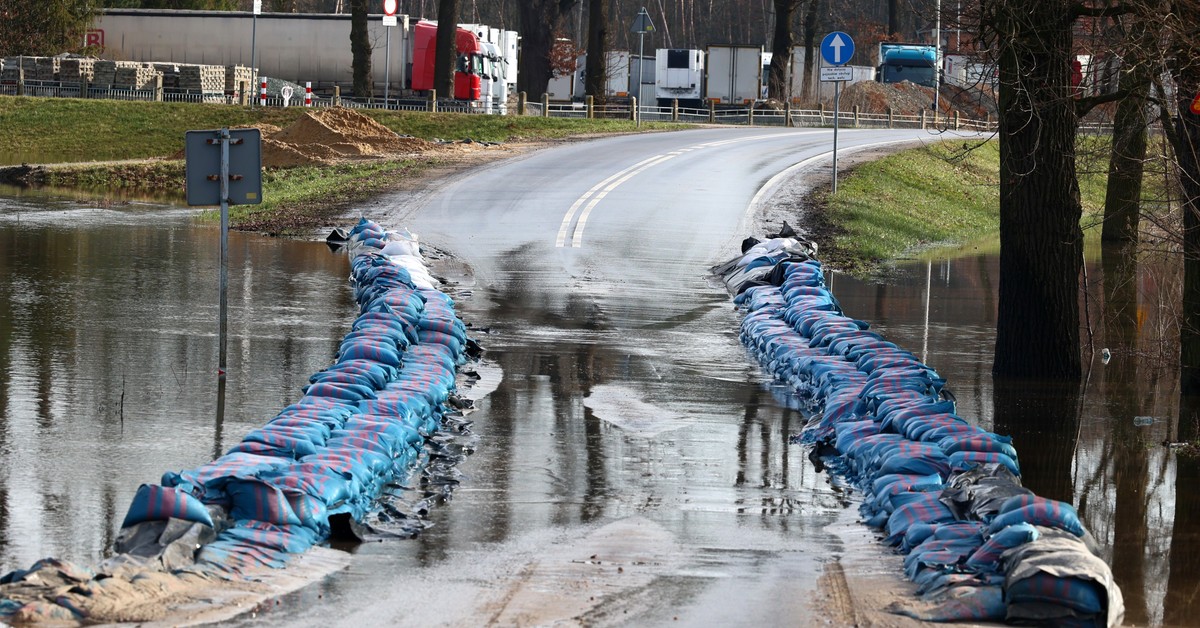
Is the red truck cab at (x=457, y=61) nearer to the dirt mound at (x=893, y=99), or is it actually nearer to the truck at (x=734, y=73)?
the truck at (x=734, y=73)

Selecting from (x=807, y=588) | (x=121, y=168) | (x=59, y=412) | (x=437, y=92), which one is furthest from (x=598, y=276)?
(x=437, y=92)

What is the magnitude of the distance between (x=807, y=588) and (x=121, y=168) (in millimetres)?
28177

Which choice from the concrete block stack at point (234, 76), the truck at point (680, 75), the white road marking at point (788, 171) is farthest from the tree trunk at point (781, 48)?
the concrete block stack at point (234, 76)

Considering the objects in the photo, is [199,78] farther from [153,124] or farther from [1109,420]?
[1109,420]

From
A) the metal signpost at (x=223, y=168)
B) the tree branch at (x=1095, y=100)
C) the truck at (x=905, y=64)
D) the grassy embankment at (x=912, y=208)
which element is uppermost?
the truck at (x=905, y=64)

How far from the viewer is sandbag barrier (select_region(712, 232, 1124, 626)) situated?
683 cm

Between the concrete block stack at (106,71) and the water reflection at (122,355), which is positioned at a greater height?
the concrete block stack at (106,71)

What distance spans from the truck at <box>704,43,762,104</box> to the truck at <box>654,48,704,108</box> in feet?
1.65

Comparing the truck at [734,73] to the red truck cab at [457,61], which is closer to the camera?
the red truck cab at [457,61]

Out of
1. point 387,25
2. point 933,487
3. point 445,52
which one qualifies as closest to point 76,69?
point 387,25

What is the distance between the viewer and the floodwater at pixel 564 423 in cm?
778

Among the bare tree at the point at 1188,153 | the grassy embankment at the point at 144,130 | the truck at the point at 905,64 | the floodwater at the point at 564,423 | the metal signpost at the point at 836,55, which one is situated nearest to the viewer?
the floodwater at the point at 564,423

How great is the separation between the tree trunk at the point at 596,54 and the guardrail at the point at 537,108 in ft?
2.16

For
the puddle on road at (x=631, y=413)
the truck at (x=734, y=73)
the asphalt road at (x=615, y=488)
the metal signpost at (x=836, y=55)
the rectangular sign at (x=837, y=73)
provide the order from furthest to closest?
the truck at (x=734, y=73) < the rectangular sign at (x=837, y=73) < the metal signpost at (x=836, y=55) < the puddle on road at (x=631, y=413) < the asphalt road at (x=615, y=488)
